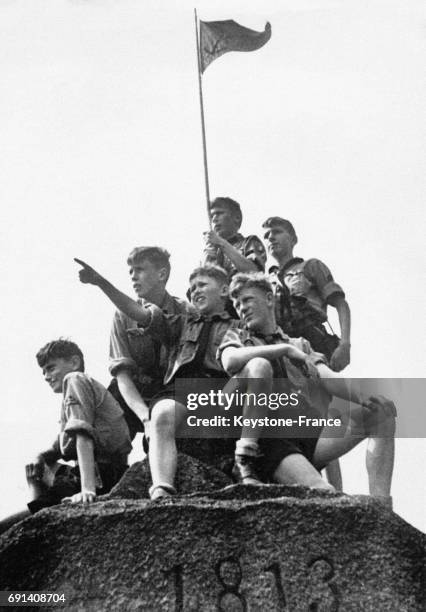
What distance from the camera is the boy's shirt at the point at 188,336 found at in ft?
31.9

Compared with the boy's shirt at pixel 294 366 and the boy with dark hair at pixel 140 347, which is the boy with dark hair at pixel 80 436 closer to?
the boy with dark hair at pixel 140 347

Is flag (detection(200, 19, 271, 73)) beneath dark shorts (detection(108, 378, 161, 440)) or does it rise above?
above

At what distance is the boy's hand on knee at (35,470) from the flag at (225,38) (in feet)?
16.7

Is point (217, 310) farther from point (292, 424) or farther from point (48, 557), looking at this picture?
point (48, 557)

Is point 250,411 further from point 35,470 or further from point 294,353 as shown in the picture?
point 35,470

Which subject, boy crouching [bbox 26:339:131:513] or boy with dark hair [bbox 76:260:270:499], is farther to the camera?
boy crouching [bbox 26:339:131:513]

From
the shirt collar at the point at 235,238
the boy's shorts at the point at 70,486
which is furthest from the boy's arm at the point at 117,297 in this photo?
the shirt collar at the point at 235,238

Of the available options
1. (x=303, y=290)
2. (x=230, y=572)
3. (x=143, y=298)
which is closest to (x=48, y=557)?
(x=230, y=572)

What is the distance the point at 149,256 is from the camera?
10.4 metres

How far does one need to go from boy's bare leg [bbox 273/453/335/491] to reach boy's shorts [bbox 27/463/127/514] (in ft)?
3.92

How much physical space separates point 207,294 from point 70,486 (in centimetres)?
169

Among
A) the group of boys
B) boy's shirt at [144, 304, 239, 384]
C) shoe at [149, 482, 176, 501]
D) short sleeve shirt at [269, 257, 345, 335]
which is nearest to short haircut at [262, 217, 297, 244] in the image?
short sleeve shirt at [269, 257, 345, 335]

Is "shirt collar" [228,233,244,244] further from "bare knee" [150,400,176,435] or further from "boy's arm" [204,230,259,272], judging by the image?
"bare knee" [150,400,176,435]

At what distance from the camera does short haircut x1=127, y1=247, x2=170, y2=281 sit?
34.1 feet
